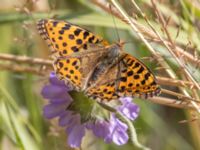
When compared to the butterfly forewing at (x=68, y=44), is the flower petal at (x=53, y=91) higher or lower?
lower

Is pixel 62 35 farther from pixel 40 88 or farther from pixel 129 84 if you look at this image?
pixel 40 88

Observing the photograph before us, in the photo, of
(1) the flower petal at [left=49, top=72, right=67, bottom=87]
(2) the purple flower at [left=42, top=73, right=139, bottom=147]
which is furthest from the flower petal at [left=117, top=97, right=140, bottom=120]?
(1) the flower petal at [left=49, top=72, right=67, bottom=87]

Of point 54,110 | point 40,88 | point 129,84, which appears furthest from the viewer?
point 40,88

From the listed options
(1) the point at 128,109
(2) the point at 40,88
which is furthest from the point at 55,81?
(2) the point at 40,88

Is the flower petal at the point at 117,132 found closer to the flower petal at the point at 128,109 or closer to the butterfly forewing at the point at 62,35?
the flower petal at the point at 128,109

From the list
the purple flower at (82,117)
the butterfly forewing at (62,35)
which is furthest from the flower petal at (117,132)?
the butterfly forewing at (62,35)

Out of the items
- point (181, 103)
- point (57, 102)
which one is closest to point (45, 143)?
point (57, 102)
